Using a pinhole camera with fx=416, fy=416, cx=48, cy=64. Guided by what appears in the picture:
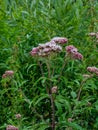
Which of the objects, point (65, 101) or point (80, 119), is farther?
point (80, 119)

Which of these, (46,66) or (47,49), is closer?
(47,49)

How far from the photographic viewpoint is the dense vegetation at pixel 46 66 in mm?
2584

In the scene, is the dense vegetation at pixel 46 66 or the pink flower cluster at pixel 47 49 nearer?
the pink flower cluster at pixel 47 49

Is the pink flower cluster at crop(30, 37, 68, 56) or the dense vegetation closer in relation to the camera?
the pink flower cluster at crop(30, 37, 68, 56)

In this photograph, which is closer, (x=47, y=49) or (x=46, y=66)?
(x=47, y=49)

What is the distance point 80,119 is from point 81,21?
0.91m

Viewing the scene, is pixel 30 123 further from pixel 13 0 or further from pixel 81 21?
pixel 13 0

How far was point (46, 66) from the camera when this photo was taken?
9.73 ft

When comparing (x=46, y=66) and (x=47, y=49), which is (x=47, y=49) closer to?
(x=47, y=49)

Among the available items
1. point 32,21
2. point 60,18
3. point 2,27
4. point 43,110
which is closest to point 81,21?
point 60,18

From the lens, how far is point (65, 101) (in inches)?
94.0

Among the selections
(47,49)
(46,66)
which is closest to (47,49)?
(47,49)

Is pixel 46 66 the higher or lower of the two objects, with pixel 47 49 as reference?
lower

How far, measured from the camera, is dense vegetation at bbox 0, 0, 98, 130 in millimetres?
2584
